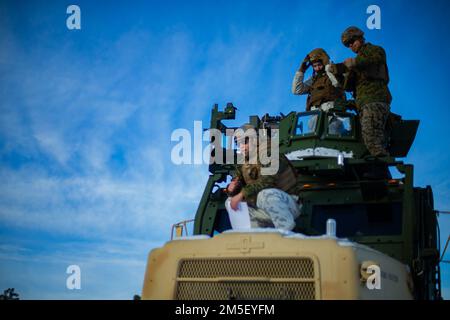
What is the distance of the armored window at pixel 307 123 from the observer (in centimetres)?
Answer: 845

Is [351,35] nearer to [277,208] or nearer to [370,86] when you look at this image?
[370,86]

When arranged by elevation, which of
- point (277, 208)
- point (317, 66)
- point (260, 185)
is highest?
point (317, 66)

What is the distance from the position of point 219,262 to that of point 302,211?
2368mm

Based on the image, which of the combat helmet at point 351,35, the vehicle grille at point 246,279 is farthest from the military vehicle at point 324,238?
the combat helmet at point 351,35

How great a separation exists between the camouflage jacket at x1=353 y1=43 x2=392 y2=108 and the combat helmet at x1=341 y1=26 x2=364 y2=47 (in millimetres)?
172

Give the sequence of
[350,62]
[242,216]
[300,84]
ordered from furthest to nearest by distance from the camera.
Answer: [300,84] → [350,62] → [242,216]

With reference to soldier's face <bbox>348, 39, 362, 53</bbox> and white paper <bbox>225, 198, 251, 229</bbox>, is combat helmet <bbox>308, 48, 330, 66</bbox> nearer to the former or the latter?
soldier's face <bbox>348, 39, 362, 53</bbox>

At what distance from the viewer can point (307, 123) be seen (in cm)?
856

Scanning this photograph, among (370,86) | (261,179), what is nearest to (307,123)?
(370,86)

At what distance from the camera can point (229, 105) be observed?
8.97m

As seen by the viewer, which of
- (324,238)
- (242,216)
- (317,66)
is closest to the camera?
(324,238)

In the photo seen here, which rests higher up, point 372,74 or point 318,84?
point 318,84

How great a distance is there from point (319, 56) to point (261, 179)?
376 cm
